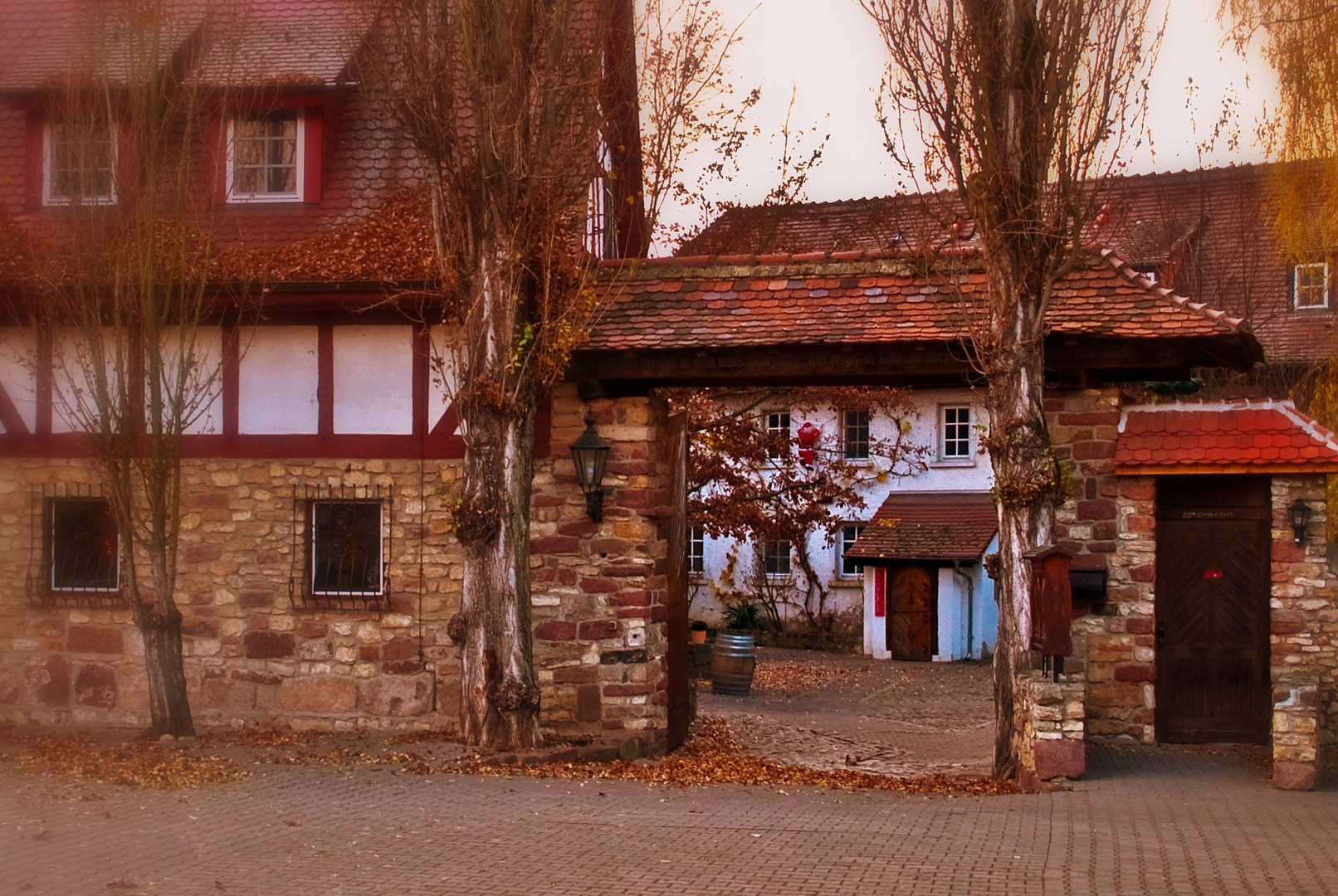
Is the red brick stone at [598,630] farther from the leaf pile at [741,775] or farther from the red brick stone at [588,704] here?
the leaf pile at [741,775]

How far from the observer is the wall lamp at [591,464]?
39.3 feet

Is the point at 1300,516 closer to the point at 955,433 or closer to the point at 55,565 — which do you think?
the point at 55,565

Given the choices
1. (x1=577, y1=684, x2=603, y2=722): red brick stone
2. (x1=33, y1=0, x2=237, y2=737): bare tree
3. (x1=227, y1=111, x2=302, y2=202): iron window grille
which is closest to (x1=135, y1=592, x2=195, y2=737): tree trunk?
(x1=33, y1=0, x2=237, y2=737): bare tree

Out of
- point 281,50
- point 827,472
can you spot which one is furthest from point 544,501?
point 827,472

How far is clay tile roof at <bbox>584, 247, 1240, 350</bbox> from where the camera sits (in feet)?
36.7

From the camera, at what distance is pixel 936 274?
11.8 m

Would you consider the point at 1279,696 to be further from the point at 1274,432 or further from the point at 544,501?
the point at 544,501

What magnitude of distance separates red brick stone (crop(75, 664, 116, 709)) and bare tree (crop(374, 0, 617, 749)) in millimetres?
3414

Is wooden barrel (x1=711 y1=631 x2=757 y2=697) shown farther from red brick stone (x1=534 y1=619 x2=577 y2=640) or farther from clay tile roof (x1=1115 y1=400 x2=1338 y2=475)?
clay tile roof (x1=1115 y1=400 x2=1338 y2=475)

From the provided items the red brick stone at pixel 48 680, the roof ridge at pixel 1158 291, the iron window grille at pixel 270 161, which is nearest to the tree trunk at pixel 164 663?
the red brick stone at pixel 48 680

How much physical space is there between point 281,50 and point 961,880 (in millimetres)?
10558

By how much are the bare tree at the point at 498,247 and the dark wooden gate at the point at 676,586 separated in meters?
1.74

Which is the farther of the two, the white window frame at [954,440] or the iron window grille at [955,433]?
the iron window grille at [955,433]

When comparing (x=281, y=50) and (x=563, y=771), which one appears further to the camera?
(x=281, y=50)
